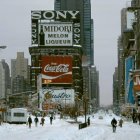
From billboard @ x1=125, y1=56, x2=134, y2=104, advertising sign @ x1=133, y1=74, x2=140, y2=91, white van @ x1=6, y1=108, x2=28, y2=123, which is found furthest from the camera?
billboard @ x1=125, y1=56, x2=134, y2=104

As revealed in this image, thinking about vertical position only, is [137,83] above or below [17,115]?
above

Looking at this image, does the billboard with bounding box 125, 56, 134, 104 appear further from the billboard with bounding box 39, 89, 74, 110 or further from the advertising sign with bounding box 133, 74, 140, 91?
the advertising sign with bounding box 133, 74, 140, 91

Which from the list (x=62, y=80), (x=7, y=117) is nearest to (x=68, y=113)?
(x=62, y=80)

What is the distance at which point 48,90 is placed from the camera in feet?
626

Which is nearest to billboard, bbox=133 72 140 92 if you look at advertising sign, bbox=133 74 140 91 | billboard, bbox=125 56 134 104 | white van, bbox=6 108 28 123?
advertising sign, bbox=133 74 140 91

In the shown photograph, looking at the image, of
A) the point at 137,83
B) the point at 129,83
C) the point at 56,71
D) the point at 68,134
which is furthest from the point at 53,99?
the point at 68,134

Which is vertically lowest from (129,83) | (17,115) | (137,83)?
(129,83)

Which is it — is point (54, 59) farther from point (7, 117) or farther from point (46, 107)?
point (7, 117)

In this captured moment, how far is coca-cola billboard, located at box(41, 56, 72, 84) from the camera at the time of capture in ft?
635

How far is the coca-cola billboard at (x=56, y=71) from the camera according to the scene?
193625 mm

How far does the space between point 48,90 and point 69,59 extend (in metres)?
15.5

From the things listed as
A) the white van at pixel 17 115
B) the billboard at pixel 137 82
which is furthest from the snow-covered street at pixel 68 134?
the billboard at pixel 137 82

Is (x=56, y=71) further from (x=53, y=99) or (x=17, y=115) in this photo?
(x=17, y=115)

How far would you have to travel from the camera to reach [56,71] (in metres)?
194
